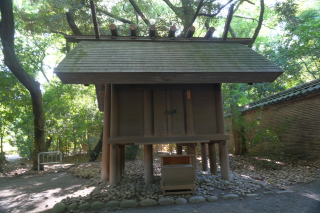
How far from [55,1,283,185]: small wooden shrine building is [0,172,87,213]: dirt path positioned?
5.39ft

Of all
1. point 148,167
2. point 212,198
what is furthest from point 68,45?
point 212,198

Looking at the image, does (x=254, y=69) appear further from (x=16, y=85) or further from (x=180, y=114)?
(x=16, y=85)

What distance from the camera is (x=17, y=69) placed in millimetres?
8297

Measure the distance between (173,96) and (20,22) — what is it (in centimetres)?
903

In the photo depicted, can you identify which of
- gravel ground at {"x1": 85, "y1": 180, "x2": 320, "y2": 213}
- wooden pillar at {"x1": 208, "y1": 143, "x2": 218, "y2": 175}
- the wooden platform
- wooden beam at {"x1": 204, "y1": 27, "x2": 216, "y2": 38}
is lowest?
gravel ground at {"x1": 85, "y1": 180, "x2": 320, "y2": 213}

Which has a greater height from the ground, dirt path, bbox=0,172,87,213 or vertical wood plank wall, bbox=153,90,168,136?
vertical wood plank wall, bbox=153,90,168,136

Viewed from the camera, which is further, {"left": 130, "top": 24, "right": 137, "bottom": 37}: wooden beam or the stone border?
{"left": 130, "top": 24, "right": 137, "bottom": 37}: wooden beam

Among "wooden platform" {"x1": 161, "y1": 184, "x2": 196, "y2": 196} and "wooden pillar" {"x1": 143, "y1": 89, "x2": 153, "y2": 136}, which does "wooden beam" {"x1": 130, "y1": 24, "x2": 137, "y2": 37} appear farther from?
"wooden platform" {"x1": 161, "y1": 184, "x2": 196, "y2": 196}

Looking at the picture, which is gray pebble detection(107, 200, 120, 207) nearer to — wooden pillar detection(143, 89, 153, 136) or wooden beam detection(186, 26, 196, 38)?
wooden pillar detection(143, 89, 153, 136)

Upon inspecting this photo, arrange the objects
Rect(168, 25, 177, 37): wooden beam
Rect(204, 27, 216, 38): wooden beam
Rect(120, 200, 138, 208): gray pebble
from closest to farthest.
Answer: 1. Rect(120, 200, 138, 208): gray pebble
2. Rect(168, 25, 177, 37): wooden beam
3. Rect(204, 27, 216, 38): wooden beam

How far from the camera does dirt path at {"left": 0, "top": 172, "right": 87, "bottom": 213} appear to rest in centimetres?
446

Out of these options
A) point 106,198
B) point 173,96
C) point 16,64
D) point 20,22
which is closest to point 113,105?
point 173,96

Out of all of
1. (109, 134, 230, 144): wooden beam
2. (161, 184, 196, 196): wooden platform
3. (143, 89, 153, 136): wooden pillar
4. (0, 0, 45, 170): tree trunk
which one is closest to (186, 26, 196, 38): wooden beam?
(143, 89, 153, 136): wooden pillar

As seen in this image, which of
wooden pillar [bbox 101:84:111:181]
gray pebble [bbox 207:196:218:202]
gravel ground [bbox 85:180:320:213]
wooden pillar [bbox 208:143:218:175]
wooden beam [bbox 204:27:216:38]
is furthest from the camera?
wooden pillar [bbox 208:143:218:175]
